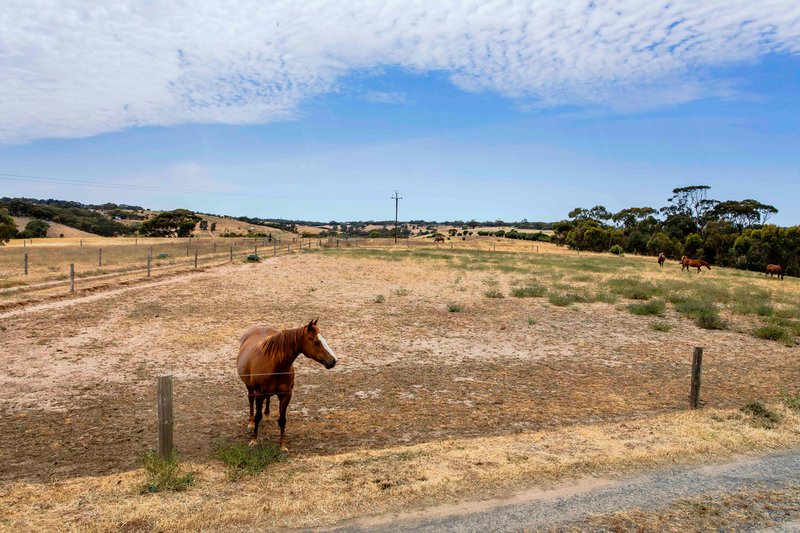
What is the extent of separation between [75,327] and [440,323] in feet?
38.0

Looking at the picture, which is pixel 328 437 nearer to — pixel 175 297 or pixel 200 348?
pixel 200 348

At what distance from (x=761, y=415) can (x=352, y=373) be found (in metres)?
7.89

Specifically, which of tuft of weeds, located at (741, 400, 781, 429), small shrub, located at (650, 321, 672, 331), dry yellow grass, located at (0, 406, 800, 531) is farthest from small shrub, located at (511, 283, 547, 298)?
dry yellow grass, located at (0, 406, 800, 531)

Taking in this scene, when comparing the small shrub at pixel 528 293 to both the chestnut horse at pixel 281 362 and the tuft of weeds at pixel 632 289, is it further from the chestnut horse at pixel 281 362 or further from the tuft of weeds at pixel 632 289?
the chestnut horse at pixel 281 362

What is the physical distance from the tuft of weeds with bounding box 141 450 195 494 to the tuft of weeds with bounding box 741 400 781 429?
869 centimetres

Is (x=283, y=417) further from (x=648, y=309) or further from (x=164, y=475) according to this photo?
(x=648, y=309)

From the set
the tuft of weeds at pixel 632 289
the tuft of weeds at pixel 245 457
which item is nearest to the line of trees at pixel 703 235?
the tuft of weeds at pixel 632 289

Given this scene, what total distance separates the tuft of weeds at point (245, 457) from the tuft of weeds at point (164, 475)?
0.50 m

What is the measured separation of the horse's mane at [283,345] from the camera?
7.13 meters

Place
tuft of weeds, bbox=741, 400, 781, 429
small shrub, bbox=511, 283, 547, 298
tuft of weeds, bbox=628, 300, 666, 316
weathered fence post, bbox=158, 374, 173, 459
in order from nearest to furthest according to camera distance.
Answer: weathered fence post, bbox=158, 374, 173, 459 < tuft of weeds, bbox=741, 400, 781, 429 < tuft of weeds, bbox=628, 300, 666, 316 < small shrub, bbox=511, 283, 547, 298

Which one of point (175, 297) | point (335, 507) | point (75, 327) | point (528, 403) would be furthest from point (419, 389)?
point (175, 297)

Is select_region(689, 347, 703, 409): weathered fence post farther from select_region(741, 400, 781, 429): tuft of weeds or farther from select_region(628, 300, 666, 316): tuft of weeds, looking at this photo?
select_region(628, 300, 666, 316): tuft of weeds

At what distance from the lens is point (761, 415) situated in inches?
340

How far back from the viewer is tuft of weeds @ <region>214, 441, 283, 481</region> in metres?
6.26
